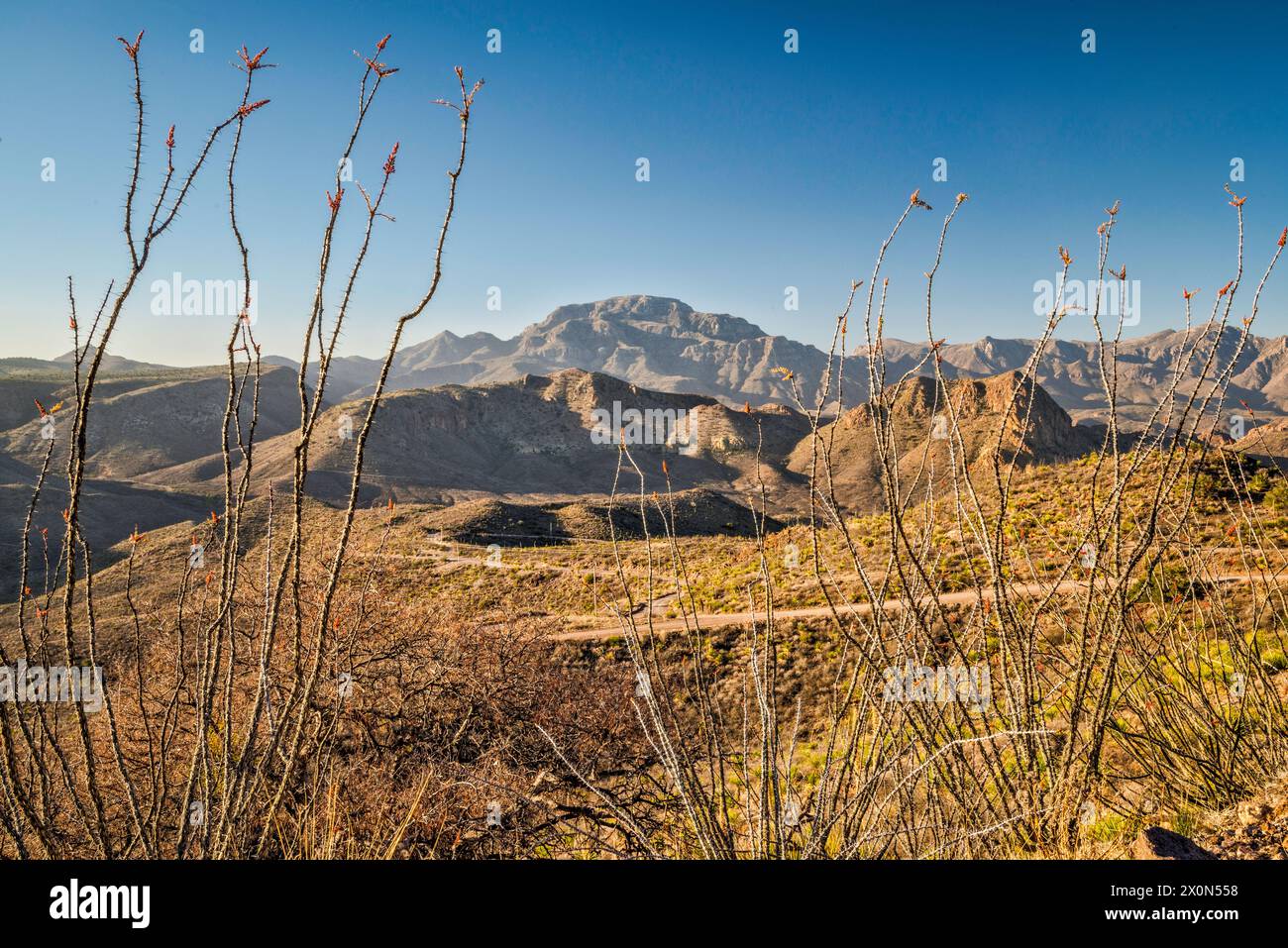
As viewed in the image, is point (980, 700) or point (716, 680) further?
point (716, 680)

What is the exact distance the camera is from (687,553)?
90.2 feet

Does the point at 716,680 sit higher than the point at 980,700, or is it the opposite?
the point at 980,700

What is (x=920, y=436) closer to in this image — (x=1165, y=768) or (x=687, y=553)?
(x=687, y=553)

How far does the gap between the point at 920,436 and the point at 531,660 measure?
64.7 meters

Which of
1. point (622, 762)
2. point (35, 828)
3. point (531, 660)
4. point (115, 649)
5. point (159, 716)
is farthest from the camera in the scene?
point (115, 649)

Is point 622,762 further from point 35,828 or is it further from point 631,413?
point 631,413

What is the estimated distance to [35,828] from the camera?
1668 millimetres

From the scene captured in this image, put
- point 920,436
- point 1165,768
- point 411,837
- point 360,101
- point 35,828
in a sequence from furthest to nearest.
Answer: point 920,436 < point 411,837 < point 1165,768 < point 360,101 < point 35,828

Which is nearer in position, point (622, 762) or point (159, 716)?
point (159, 716)

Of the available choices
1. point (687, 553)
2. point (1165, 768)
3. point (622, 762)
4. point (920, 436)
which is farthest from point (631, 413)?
point (1165, 768)

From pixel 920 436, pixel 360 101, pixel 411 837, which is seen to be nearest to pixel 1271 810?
pixel 360 101

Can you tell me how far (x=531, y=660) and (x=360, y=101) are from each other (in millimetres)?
10737
